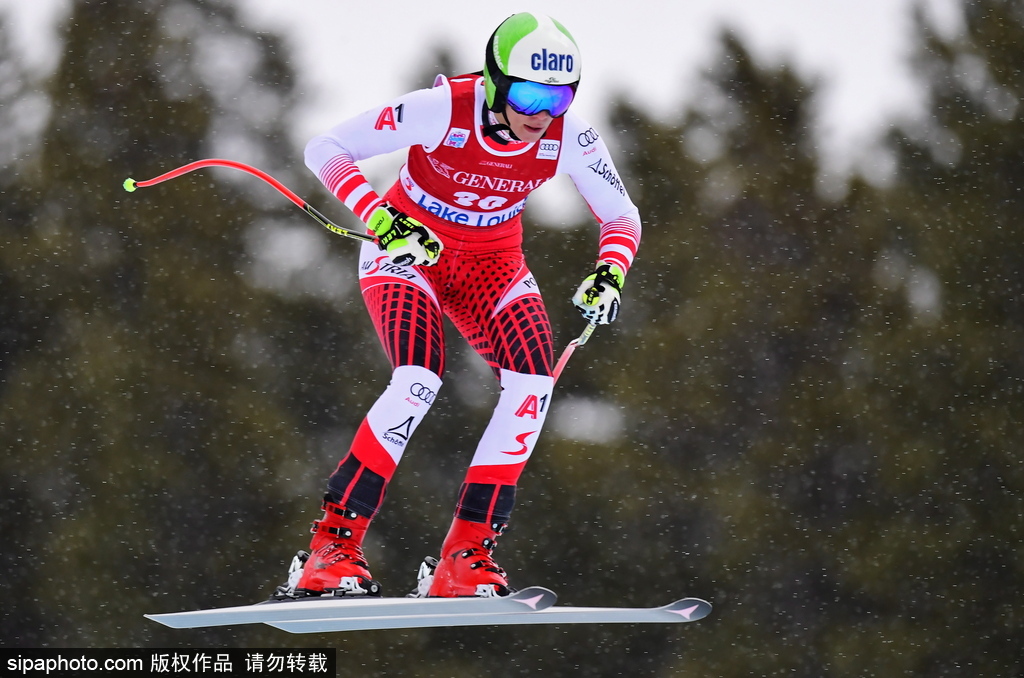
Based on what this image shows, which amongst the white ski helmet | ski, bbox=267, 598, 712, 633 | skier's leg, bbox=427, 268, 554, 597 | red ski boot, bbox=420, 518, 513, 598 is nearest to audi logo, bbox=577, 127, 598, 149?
the white ski helmet

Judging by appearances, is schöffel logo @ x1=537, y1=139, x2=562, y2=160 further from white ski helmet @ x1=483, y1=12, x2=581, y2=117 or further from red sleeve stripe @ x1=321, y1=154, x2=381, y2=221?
red sleeve stripe @ x1=321, y1=154, x2=381, y2=221

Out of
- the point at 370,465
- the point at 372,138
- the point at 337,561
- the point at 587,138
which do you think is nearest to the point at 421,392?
the point at 370,465

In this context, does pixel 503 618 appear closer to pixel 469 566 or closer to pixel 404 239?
pixel 469 566

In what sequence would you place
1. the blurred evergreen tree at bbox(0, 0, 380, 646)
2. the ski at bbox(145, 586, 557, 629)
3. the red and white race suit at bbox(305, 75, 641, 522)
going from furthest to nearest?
the blurred evergreen tree at bbox(0, 0, 380, 646) → the red and white race suit at bbox(305, 75, 641, 522) → the ski at bbox(145, 586, 557, 629)

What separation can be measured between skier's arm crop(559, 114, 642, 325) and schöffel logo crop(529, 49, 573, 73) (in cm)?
42

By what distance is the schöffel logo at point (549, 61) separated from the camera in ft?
17.9

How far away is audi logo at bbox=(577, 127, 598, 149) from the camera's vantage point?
5.91 meters

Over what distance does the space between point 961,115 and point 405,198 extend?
16.4 metres

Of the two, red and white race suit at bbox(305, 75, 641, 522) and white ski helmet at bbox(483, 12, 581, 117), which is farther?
red and white race suit at bbox(305, 75, 641, 522)

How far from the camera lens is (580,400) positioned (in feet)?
59.3

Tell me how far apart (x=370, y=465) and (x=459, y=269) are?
972 millimetres

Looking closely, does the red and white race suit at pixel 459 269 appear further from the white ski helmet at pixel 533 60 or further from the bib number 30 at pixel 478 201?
the white ski helmet at pixel 533 60

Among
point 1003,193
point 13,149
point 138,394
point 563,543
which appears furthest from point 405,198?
point 1003,193

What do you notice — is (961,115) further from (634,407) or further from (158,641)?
(158,641)
